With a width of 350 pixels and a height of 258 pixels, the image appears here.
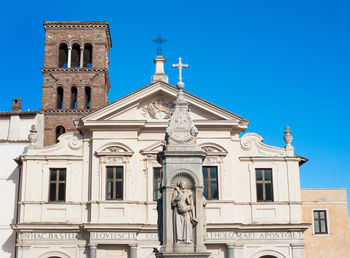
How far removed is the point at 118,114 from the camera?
3002 cm

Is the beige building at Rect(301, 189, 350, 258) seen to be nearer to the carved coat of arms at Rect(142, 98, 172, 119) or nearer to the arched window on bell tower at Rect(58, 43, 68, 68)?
the carved coat of arms at Rect(142, 98, 172, 119)

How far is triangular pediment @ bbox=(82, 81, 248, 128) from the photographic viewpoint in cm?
2977

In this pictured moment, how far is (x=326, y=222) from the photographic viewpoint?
3466cm

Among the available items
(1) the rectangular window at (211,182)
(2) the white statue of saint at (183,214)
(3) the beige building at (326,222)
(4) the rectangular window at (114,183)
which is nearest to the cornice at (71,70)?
(4) the rectangular window at (114,183)

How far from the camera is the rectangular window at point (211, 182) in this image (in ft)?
96.2

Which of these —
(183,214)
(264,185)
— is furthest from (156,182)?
(183,214)

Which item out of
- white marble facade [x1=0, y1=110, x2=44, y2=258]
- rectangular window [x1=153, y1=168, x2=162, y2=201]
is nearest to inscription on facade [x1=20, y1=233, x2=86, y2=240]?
white marble facade [x1=0, y1=110, x2=44, y2=258]

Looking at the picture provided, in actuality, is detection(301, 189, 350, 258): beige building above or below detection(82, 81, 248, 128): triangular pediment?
below

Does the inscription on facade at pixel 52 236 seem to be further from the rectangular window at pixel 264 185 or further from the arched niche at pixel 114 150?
the rectangular window at pixel 264 185

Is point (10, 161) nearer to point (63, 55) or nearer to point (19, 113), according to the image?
point (19, 113)

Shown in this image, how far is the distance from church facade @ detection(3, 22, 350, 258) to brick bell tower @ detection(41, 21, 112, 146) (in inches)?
330

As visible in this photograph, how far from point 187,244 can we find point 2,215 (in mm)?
19604

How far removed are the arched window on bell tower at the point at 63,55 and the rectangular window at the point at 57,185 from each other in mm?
14021

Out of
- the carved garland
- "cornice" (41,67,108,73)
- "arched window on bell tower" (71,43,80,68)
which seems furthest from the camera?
"arched window on bell tower" (71,43,80,68)
